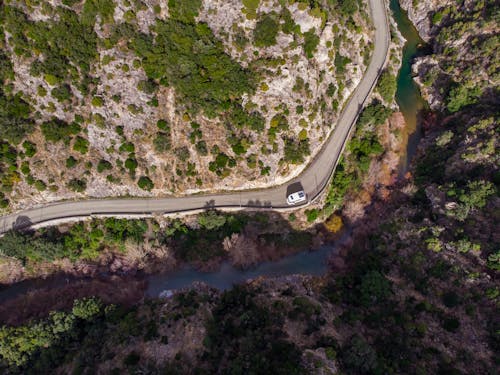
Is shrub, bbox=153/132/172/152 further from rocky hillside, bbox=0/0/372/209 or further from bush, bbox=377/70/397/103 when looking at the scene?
bush, bbox=377/70/397/103

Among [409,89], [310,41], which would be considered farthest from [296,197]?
[409,89]

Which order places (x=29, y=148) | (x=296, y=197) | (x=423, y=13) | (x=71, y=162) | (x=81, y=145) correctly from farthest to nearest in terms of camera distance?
(x=423, y=13)
(x=296, y=197)
(x=71, y=162)
(x=81, y=145)
(x=29, y=148)

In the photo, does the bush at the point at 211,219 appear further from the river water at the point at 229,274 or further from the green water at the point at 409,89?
the green water at the point at 409,89

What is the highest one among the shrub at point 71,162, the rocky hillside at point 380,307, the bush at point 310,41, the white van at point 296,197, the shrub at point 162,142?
the bush at point 310,41

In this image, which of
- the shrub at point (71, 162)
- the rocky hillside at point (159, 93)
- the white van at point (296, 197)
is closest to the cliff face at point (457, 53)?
the rocky hillside at point (159, 93)

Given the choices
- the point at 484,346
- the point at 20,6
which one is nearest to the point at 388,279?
the point at 484,346

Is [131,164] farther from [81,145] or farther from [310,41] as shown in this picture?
[310,41]

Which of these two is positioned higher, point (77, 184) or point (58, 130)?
point (58, 130)
